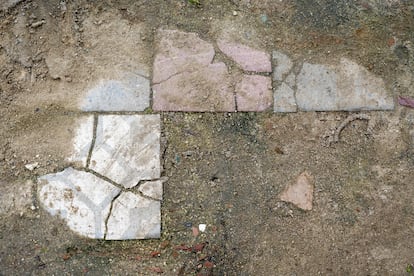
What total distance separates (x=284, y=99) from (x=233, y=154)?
48 cm

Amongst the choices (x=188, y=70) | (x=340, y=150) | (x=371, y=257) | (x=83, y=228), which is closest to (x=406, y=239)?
(x=371, y=257)

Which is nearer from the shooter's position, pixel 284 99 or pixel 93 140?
pixel 93 140

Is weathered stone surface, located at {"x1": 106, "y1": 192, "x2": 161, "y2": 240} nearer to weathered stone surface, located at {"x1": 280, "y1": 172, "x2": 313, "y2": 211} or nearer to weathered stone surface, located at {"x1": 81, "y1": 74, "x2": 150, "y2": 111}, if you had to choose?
weathered stone surface, located at {"x1": 81, "y1": 74, "x2": 150, "y2": 111}

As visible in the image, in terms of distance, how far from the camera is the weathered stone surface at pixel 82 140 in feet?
9.54

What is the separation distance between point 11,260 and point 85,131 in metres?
0.82

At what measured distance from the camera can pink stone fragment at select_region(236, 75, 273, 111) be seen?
10.0 feet

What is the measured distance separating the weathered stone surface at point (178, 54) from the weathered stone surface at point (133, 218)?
0.75 meters

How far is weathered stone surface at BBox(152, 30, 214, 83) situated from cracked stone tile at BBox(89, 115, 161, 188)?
0.31 m

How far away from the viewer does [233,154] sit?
296 centimetres

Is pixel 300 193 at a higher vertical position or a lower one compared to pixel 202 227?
higher

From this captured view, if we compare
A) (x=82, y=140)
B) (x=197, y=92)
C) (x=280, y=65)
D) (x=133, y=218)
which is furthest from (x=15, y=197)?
(x=280, y=65)

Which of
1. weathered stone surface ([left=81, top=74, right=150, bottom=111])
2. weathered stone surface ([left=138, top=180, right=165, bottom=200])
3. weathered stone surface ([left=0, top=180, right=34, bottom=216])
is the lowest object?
weathered stone surface ([left=0, top=180, right=34, bottom=216])

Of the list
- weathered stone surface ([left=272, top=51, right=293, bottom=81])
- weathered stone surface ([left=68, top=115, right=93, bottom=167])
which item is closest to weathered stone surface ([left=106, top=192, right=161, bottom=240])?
weathered stone surface ([left=68, top=115, right=93, bottom=167])

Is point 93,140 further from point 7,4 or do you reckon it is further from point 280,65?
point 280,65
